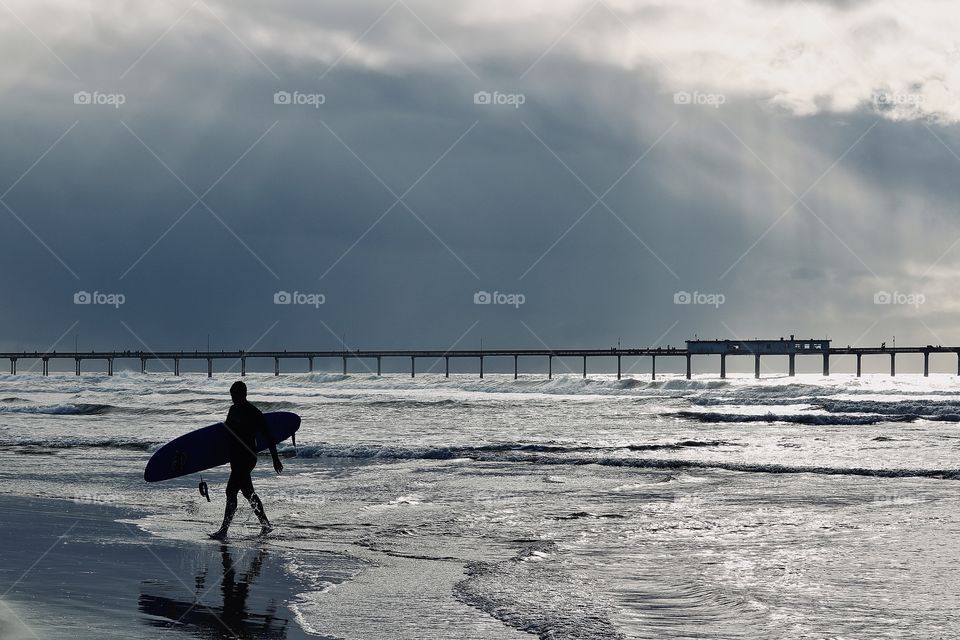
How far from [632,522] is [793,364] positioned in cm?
11018

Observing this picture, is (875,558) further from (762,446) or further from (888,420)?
(888,420)

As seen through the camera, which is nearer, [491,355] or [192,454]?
[192,454]

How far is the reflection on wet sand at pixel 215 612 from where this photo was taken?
5.94 meters

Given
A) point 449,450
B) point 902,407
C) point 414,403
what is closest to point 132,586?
point 449,450

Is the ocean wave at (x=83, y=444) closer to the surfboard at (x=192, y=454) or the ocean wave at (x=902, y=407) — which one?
the surfboard at (x=192, y=454)

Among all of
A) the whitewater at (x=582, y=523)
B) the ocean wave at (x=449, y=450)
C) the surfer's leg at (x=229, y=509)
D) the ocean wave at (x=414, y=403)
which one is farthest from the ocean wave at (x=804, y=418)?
the surfer's leg at (x=229, y=509)

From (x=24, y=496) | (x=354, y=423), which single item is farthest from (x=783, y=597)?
(x=354, y=423)

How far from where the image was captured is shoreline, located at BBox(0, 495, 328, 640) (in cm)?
598

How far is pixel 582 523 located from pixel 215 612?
502cm

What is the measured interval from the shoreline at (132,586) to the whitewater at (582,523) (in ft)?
1.03

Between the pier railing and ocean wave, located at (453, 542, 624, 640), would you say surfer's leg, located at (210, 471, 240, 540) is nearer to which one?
ocean wave, located at (453, 542, 624, 640)

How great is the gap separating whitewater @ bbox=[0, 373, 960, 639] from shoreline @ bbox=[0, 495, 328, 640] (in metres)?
0.31

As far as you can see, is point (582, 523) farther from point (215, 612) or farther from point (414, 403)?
point (414, 403)

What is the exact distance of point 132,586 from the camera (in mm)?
7230
